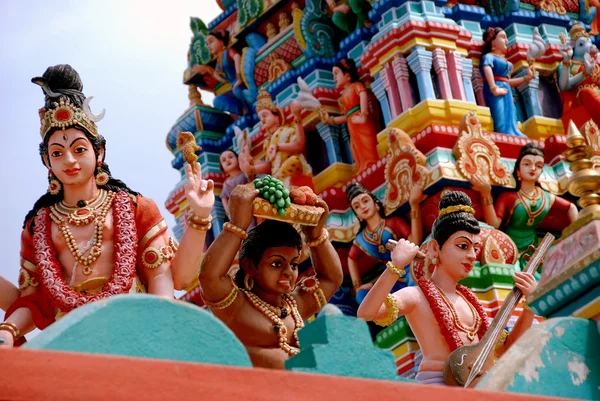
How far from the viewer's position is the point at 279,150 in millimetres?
12758

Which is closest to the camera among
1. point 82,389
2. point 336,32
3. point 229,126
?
point 82,389

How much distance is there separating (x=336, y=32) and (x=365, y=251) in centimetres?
312

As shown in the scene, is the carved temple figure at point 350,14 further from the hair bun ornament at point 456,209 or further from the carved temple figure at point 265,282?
the carved temple figure at point 265,282

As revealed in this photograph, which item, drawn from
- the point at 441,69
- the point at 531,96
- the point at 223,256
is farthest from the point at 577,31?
the point at 223,256

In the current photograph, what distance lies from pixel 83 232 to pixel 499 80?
700 cm

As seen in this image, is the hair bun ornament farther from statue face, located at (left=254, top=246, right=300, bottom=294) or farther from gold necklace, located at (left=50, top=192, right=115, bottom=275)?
gold necklace, located at (left=50, top=192, right=115, bottom=275)

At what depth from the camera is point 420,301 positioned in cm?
688

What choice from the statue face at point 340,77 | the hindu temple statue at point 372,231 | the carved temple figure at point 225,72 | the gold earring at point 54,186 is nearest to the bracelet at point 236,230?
the gold earring at point 54,186

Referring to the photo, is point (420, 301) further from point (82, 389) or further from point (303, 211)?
point (82, 389)

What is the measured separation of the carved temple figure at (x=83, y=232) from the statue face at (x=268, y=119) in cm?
670

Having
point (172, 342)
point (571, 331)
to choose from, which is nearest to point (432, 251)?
point (571, 331)

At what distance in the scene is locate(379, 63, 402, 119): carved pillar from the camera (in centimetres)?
1184

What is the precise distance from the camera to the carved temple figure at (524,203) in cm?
1084

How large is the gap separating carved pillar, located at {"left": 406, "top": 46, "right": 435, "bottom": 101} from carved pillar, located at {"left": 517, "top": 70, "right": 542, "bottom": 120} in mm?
1255
